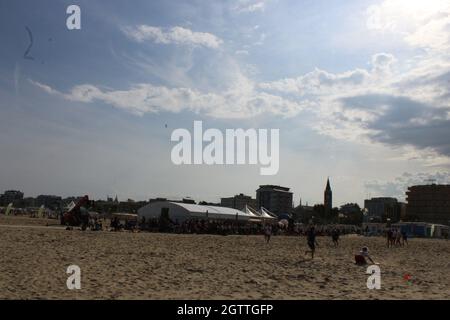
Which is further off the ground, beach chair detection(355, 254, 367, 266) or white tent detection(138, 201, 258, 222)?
white tent detection(138, 201, 258, 222)

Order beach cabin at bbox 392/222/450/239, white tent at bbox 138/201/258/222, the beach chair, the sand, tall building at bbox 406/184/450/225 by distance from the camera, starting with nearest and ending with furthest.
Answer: the sand < the beach chair < white tent at bbox 138/201/258/222 < beach cabin at bbox 392/222/450/239 < tall building at bbox 406/184/450/225

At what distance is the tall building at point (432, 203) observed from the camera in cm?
16162

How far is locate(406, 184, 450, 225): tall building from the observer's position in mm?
161625

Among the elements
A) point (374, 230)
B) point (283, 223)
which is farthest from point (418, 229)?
point (283, 223)

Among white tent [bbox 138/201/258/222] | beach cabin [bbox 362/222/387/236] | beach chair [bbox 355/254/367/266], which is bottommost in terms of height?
beach cabin [bbox 362/222/387/236]

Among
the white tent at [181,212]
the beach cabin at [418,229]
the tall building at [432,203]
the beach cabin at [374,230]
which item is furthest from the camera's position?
the tall building at [432,203]

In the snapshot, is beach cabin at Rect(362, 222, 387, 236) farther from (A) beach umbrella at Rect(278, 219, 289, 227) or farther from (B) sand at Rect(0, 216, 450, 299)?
(B) sand at Rect(0, 216, 450, 299)

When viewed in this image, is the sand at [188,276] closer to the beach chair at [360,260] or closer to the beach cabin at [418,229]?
the beach chair at [360,260]

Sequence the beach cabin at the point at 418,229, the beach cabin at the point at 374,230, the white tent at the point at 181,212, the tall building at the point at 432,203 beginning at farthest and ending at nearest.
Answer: the tall building at the point at 432,203
the beach cabin at the point at 418,229
the beach cabin at the point at 374,230
the white tent at the point at 181,212

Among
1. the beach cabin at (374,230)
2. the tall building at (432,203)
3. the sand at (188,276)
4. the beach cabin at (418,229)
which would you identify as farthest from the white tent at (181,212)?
the tall building at (432,203)

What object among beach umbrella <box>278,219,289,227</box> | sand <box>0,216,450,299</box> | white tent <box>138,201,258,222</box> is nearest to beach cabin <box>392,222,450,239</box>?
beach umbrella <box>278,219,289,227</box>
